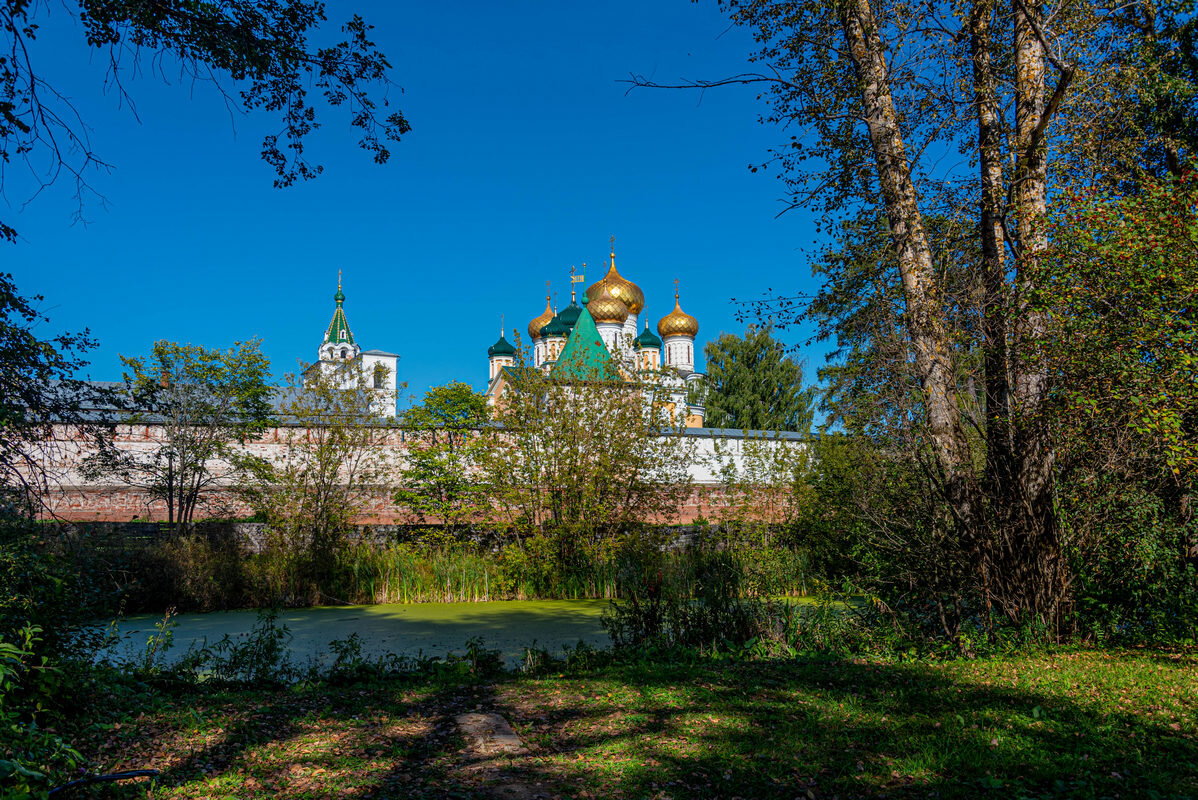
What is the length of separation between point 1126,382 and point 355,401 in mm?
11920

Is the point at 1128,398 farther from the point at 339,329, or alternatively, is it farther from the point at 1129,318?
the point at 339,329

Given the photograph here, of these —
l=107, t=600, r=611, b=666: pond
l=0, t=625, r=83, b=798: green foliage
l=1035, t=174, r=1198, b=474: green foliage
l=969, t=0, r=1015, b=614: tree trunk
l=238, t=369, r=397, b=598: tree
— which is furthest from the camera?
l=238, t=369, r=397, b=598: tree

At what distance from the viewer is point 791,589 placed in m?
12.4

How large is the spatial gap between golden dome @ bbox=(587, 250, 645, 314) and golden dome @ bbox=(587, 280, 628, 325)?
494mm

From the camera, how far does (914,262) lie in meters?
6.95

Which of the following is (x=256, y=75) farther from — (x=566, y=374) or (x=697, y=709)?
(x=566, y=374)

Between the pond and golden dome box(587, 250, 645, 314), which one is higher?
golden dome box(587, 250, 645, 314)

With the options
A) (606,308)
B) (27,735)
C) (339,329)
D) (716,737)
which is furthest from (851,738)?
(339,329)

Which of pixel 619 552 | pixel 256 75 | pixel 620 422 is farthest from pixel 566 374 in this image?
pixel 256 75

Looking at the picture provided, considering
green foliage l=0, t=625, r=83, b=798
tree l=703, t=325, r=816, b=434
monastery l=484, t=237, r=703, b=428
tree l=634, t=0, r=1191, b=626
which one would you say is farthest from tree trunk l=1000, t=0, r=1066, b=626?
tree l=703, t=325, r=816, b=434

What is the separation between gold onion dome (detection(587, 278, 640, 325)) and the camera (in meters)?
41.8

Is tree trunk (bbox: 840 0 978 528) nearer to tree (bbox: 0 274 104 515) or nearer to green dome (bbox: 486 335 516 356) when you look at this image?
tree (bbox: 0 274 104 515)

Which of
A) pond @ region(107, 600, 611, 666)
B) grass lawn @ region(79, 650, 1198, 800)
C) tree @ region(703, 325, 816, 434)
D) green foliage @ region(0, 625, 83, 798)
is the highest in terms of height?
tree @ region(703, 325, 816, 434)

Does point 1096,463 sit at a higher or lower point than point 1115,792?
higher
